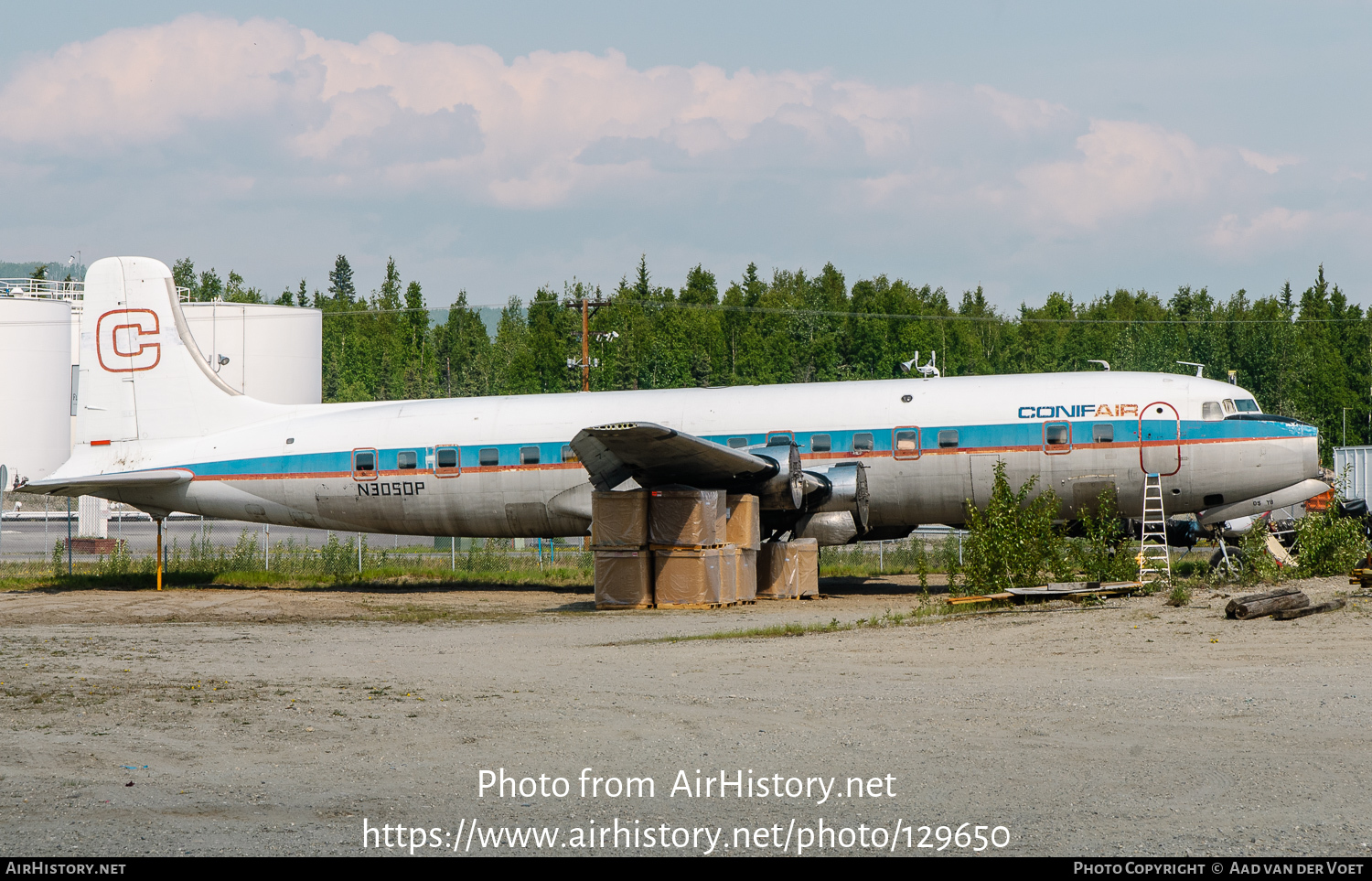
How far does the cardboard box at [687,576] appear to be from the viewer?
2034 centimetres

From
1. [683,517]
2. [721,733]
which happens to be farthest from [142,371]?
[721,733]

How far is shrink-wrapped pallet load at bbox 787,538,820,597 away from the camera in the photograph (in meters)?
22.3

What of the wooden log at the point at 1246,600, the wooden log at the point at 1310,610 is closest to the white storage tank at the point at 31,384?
the wooden log at the point at 1246,600

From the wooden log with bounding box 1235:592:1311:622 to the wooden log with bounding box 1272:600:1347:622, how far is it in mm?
47

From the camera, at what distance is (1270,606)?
14617 millimetres

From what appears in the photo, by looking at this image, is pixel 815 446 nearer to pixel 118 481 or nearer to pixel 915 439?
pixel 915 439

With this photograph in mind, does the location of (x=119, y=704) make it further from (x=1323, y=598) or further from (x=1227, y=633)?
(x=1323, y=598)

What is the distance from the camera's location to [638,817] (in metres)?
6.72

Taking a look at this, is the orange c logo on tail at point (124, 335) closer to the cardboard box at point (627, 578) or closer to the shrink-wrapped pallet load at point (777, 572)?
the cardboard box at point (627, 578)

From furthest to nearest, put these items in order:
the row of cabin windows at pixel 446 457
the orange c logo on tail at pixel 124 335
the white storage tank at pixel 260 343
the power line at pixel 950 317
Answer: the power line at pixel 950 317 < the white storage tank at pixel 260 343 < the orange c logo on tail at pixel 124 335 < the row of cabin windows at pixel 446 457

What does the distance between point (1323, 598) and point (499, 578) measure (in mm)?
18296

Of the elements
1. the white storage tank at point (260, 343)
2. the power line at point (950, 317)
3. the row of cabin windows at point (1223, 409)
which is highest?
the power line at point (950, 317)

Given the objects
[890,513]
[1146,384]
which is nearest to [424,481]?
[890,513]

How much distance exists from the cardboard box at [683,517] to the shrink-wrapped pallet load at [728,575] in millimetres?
361
